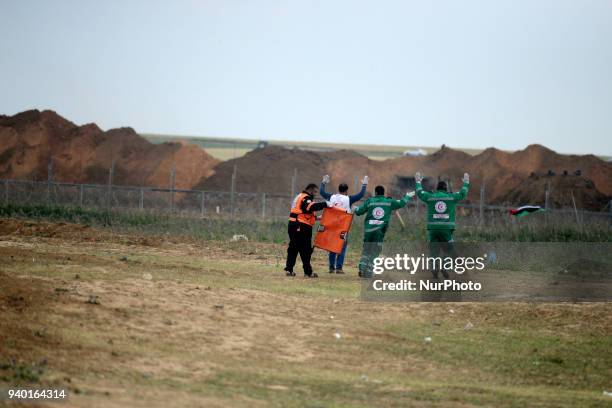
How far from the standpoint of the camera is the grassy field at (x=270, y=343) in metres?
9.93

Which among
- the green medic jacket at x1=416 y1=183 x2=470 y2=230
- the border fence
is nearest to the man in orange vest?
the green medic jacket at x1=416 y1=183 x2=470 y2=230

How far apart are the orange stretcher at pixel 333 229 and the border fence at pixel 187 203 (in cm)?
1378

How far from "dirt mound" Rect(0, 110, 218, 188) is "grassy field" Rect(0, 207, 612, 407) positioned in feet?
156

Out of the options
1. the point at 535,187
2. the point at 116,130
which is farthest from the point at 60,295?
the point at 116,130

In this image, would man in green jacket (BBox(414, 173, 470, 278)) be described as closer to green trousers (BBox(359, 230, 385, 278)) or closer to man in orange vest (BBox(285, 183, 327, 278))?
green trousers (BBox(359, 230, 385, 278))

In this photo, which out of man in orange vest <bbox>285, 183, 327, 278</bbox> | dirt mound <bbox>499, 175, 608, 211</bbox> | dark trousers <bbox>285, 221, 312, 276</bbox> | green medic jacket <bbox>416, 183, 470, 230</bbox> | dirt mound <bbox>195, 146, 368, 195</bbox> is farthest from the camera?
dirt mound <bbox>195, 146, 368, 195</bbox>

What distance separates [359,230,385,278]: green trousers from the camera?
20281 millimetres

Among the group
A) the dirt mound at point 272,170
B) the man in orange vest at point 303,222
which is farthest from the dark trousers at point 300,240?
the dirt mound at point 272,170

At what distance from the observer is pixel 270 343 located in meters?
12.4

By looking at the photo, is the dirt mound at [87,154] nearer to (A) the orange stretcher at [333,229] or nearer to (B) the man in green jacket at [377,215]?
(A) the orange stretcher at [333,229]

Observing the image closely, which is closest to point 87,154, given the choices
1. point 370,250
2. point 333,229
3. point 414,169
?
point 414,169

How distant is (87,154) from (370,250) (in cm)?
5062

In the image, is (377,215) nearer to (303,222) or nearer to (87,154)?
(303,222)

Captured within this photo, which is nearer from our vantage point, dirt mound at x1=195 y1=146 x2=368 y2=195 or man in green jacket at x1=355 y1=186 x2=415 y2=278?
man in green jacket at x1=355 y1=186 x2=415 y2=278
